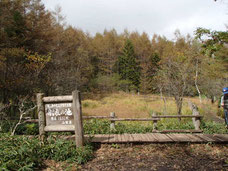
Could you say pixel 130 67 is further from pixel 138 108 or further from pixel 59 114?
pixel 59 114

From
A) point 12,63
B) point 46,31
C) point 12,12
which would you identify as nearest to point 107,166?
point 12,63

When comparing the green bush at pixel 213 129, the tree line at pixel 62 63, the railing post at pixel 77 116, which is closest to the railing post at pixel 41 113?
the railing post at pixel 77 116

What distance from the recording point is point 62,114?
377cm

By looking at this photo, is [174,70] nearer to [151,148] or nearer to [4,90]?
[151,148]

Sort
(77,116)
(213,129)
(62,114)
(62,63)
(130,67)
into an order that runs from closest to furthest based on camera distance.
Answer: (77,116) < (62,114) < (213,129) < (62,63) < (130,67)

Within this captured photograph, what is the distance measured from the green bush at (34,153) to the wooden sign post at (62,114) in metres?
0.27

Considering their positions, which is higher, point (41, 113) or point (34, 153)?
point (41, 113)

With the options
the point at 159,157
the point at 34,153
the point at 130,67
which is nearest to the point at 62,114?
the point at 34,153

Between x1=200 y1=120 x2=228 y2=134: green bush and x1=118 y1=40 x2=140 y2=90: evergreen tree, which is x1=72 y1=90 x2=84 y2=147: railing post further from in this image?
x1=118 y1=40 x2=140 y2=90: evergreen tree

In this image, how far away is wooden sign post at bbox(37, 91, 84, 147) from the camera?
3.60 m

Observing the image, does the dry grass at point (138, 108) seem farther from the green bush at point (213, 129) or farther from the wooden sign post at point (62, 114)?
the wooden sign post at point (62, 114)

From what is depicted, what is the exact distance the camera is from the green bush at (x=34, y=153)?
287cm

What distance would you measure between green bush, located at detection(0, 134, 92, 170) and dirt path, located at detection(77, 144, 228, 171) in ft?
1.08

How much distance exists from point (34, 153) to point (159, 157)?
2527mm
